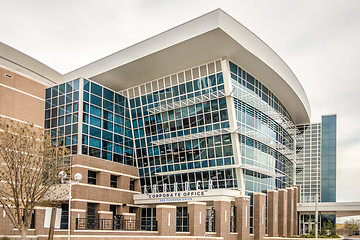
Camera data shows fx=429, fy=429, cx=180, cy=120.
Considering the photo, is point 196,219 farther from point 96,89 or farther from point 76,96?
point 96,89

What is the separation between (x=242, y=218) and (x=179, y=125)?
452 inches

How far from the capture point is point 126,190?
148 feet

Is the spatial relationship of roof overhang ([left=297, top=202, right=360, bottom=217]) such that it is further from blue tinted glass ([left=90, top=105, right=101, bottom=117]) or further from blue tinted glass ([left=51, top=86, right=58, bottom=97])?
blue tinted glass ([left=51, top=86, right=58, bottom=97])

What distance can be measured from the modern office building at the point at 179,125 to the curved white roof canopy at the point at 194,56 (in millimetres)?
106

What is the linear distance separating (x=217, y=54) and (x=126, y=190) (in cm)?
1700

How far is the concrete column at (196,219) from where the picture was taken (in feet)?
111

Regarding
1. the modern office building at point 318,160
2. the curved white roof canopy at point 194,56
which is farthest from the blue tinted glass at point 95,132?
the modern office building at point 318,160

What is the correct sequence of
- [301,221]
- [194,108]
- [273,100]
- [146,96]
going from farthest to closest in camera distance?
[301,221], [273,100], [146,96], [194,108]

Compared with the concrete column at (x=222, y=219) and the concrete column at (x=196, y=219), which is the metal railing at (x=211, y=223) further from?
the concrete column at (x=196, y=219)

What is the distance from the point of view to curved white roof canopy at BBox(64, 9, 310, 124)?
122 ft

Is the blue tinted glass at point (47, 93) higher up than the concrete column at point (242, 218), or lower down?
higher up

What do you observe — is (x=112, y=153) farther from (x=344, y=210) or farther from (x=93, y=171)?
(x=344, y=210)

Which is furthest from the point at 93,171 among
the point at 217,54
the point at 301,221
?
the point at 301,221

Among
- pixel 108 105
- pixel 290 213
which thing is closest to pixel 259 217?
pixel 290 213
